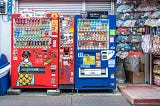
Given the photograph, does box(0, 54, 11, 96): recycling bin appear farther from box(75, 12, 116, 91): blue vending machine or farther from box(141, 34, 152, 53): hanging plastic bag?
box(141, 34, 152, 53): hanging plastic bag

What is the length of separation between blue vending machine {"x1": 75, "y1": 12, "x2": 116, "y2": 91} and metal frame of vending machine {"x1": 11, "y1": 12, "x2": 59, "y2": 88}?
605mm

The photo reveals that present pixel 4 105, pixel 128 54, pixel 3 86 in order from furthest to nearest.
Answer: pixel 128 54
pixel 3 86
pixel 4 105

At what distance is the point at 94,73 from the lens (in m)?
8.62

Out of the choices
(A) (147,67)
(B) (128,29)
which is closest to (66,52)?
(B) (128,29)

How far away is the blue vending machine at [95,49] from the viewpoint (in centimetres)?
858

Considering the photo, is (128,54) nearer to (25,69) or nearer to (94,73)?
(94,73)

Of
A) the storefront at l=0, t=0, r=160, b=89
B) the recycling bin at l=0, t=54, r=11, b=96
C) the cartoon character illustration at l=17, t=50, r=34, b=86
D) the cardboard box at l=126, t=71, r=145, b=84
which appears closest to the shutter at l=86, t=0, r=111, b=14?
the storefront at l=0, t=0, r=160, b=89

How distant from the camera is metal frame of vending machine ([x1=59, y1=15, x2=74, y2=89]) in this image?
8.59m

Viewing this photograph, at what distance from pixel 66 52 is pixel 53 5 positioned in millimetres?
2093

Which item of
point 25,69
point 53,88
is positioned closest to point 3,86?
point 25,69

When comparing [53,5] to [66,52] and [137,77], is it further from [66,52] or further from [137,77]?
[137,77]

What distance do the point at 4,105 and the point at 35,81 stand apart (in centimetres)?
136

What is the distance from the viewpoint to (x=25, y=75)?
8586mm

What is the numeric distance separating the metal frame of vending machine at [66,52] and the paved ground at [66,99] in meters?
0.38
